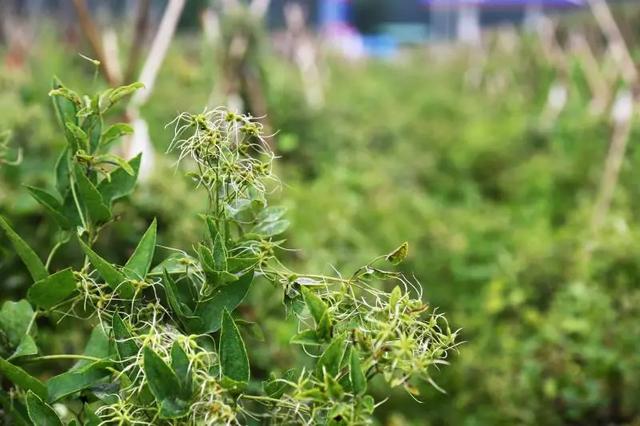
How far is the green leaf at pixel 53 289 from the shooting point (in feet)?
2.44

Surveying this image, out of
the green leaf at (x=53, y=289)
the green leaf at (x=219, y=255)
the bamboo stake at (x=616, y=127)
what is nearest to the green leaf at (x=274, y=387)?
the green leaf at (x=219, y=255)

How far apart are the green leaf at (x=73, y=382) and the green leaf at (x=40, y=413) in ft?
0.15

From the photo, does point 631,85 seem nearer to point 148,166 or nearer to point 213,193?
point 148,166

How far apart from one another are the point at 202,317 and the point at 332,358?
15 cm

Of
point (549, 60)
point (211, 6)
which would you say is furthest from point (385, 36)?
point (211, 6)

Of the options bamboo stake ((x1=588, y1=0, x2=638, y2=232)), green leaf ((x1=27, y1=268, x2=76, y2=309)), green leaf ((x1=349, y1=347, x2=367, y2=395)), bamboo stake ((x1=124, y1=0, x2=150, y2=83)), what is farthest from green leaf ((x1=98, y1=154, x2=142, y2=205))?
bamboo stake ((x1=588, y1=0, x2=638, y2=232))

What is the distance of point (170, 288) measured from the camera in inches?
27.5

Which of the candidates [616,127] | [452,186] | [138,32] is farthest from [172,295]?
[452,186]

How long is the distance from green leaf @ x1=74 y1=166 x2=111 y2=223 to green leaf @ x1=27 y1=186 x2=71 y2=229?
0.04 meters

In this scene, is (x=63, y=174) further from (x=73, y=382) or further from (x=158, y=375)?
(x=158, y=375)

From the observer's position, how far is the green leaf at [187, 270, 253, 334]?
2.37 feet

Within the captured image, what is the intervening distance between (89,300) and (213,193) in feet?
0.50

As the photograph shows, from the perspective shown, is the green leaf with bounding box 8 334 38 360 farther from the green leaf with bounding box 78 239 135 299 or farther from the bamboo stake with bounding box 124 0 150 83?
the bamboo stake with bounding box 124 0 150 83

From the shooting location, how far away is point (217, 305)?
0.73m
